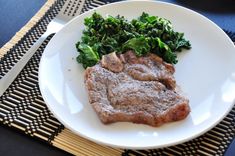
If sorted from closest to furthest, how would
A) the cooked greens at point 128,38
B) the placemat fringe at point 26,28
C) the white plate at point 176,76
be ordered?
the white plate at point 176,76
the cooked greens at point 128,38
the placemat fringe at point 26,28

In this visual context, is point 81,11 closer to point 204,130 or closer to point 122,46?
point 122,46

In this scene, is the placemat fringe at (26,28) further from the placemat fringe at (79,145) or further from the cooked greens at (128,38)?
the placemat fringe at (79,145)

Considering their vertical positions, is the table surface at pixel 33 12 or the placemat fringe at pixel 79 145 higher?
the table surface at pixel 33 12

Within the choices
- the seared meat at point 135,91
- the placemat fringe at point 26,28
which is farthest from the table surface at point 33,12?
the seared meat at point 135,91

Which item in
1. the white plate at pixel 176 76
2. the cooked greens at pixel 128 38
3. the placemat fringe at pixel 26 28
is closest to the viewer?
the white plate at pixel 176 76

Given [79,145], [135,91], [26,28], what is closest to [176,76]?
[135,91]
